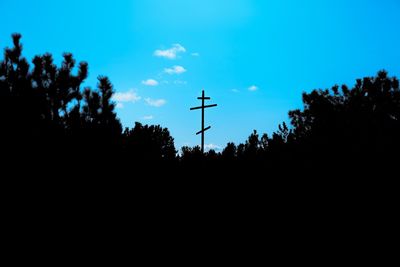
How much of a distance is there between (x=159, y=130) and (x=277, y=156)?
29.1 ft

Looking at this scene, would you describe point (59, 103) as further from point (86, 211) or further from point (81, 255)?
point (81, 255)

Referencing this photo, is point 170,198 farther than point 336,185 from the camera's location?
Yes

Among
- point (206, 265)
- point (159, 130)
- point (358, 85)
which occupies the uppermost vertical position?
point (358, 85)

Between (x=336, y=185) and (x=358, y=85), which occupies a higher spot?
(x=358, y=85)

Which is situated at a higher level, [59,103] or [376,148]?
[59,103]

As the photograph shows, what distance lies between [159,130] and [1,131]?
9.63m

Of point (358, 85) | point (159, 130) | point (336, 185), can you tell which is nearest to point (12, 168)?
point (336, 185)

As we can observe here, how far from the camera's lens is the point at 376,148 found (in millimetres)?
5871

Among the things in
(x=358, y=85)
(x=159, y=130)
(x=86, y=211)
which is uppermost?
(x=358, y=85)

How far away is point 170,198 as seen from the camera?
19.6ft

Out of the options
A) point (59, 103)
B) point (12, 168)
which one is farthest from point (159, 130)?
point (12, 168)

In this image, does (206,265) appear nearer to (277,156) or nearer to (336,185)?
(336,185)

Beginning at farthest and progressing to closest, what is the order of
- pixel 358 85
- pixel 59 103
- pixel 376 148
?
pixel 358 85
pixel 59 103
pixel 376 148

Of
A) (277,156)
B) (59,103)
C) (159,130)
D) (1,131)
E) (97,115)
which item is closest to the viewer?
(1,131)
